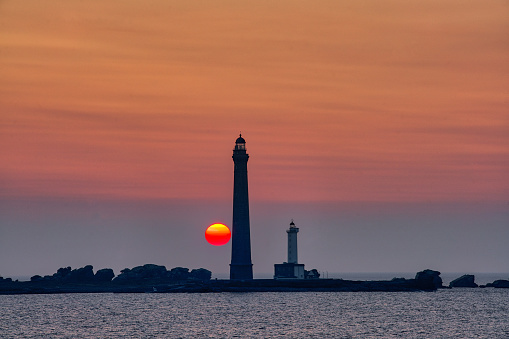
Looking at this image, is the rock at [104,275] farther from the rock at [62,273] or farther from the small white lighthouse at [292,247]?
the small white lighthouse at [292,247]

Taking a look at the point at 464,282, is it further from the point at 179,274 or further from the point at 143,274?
the point at 143,274

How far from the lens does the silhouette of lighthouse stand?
125438 millimetres

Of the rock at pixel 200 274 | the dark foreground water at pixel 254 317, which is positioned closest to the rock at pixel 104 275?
the rock at pixel 200 274

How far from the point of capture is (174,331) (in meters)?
83.3

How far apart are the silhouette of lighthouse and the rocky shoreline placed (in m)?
4.75

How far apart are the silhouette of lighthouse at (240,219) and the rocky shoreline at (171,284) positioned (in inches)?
187

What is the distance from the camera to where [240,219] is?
12525 centimetres

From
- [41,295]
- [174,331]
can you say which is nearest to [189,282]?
[41,295]

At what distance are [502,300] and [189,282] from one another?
5136 centimetres

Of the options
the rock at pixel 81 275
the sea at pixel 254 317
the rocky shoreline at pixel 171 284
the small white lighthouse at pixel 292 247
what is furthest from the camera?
the rock at pixel 81 275

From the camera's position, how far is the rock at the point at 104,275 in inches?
6383

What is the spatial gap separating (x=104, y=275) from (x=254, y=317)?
71175 millimetres

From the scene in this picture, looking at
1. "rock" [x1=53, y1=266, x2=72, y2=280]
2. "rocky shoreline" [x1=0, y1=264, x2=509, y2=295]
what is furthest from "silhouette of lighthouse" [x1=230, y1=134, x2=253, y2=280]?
"rock" [x1=53, y1=266, x2=72, y2=280]

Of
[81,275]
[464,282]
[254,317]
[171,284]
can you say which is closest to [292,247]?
[171,284]
